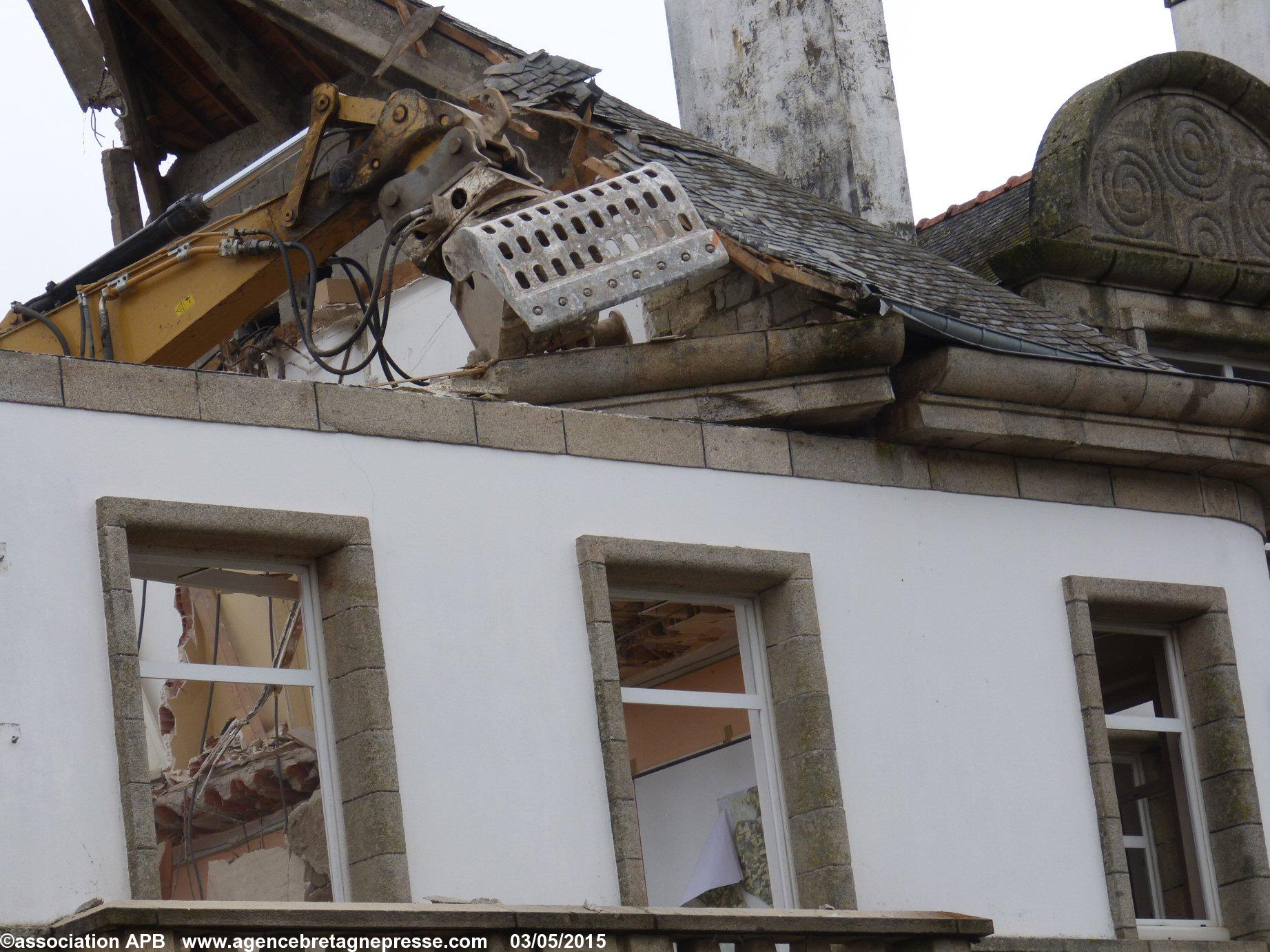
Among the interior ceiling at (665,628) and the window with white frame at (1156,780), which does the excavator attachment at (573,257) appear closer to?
the interior ceiling at (665,628)

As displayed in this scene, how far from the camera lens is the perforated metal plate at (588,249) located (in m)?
10.4

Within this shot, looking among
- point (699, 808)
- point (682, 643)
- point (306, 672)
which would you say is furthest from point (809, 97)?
point (306, 672)

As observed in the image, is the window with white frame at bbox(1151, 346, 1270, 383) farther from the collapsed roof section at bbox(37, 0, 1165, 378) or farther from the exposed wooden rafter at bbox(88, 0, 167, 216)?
the exposed wooden rafter at bbox(88, 0, 167, 216)

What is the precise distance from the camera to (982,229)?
15078 millimetres

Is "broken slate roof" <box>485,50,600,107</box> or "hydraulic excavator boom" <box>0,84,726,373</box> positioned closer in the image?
"hydraulic excavator boom" <box>0,84,726,373</box>

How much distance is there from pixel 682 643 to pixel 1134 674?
270 cm

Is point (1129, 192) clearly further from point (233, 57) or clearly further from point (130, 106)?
point (130, 106)

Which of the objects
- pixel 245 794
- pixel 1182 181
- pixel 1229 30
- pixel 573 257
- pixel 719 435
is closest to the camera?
pixel 245 794

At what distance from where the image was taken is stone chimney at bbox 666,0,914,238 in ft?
51.4

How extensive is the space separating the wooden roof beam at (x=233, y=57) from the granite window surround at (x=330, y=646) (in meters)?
5.42

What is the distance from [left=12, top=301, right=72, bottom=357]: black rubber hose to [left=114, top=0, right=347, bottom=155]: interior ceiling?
316 cm

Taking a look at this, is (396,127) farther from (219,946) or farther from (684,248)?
(219,946)

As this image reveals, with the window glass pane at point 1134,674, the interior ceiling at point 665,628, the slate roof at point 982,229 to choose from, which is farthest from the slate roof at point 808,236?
the interior ceiling at point 665,628

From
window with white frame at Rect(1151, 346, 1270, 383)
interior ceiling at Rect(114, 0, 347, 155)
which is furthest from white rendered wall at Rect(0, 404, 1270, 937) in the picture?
interior ceiling at Rect(114, 0, 347, 155)
